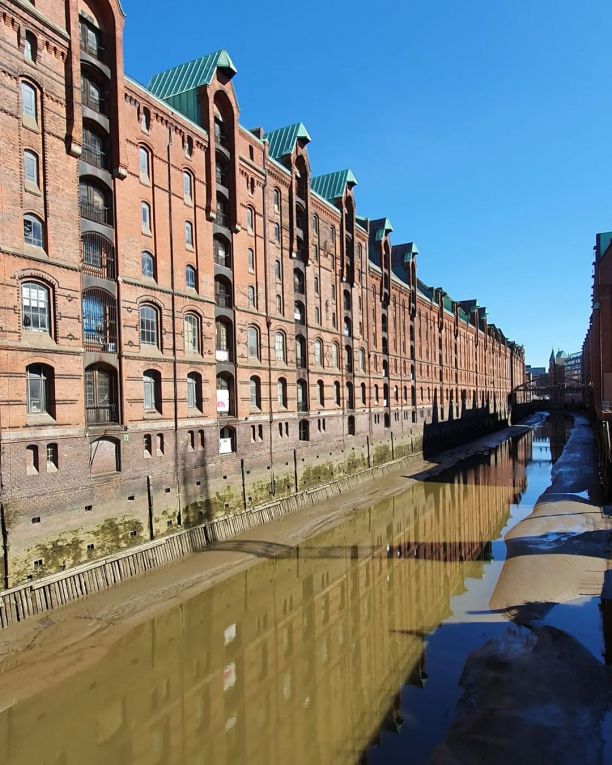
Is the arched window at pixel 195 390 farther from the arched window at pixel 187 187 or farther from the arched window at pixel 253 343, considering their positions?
the arched window at pixel 187 187

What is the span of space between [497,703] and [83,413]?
50.6 feet

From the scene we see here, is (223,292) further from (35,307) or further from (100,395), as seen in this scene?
(35,307)

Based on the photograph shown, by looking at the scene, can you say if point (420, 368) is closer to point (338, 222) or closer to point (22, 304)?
point (338, 222)

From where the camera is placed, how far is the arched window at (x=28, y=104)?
17.5 meters

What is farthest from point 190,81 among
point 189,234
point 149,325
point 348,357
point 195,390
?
point 348,357

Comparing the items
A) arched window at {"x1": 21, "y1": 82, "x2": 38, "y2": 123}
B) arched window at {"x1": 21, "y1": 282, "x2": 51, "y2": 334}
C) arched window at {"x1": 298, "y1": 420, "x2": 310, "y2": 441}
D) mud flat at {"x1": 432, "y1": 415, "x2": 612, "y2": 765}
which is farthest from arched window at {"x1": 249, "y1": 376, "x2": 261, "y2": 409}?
arched window at {"x1": 21, "y1": 82, "x2": 38, "y2": 123}

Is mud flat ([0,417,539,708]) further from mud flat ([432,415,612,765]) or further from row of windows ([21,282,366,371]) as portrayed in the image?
mud flat ([432,415,612,765])

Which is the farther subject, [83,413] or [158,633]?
[83,413]

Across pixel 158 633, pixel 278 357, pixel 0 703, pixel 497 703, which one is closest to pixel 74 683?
pixel 0 703

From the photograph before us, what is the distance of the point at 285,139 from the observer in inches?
1366

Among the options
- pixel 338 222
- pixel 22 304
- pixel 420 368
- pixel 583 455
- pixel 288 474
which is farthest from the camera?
pixel 420 368

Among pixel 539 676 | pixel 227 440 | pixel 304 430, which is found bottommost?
pixel 539 676

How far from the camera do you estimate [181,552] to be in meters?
21.6

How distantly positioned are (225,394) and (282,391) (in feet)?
18.8
